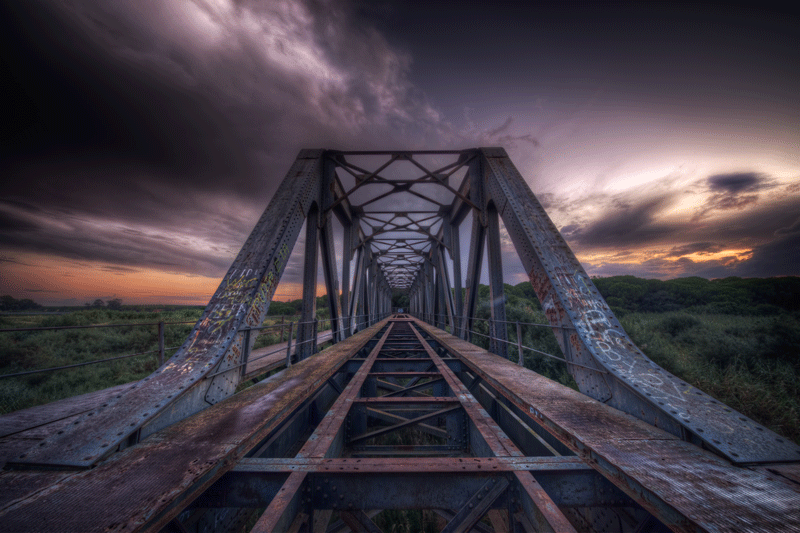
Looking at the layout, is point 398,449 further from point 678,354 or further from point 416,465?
point 678,354

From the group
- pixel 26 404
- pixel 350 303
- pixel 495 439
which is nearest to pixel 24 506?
pixel 495 439

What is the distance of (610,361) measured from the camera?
111 inches

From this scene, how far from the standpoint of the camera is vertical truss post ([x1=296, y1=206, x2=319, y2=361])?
6.63 meters

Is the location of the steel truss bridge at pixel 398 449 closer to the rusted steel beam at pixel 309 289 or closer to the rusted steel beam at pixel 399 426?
the rusted steel beam at pixel 399 426

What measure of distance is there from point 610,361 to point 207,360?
4.22 meters

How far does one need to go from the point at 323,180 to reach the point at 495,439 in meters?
7.34

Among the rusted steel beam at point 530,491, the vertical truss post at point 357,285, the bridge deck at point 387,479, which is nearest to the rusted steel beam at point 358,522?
the bridge deck at point 387,479

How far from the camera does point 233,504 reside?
72.6 inches

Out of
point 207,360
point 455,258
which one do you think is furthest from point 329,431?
point 455,258

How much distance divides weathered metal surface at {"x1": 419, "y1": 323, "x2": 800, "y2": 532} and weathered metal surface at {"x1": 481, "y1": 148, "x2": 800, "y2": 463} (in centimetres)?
15

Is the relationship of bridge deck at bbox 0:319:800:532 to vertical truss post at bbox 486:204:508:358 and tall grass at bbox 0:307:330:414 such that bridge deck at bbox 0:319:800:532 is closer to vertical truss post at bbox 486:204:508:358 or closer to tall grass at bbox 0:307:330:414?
tall grass at bbox 0:307:330:414

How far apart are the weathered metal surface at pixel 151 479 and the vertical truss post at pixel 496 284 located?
500 cm

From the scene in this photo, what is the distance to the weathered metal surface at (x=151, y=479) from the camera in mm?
1352

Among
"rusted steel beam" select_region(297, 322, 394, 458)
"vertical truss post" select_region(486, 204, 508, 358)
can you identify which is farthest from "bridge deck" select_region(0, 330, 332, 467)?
"vertical truss post" select_region(486, 204, 508, 358)
